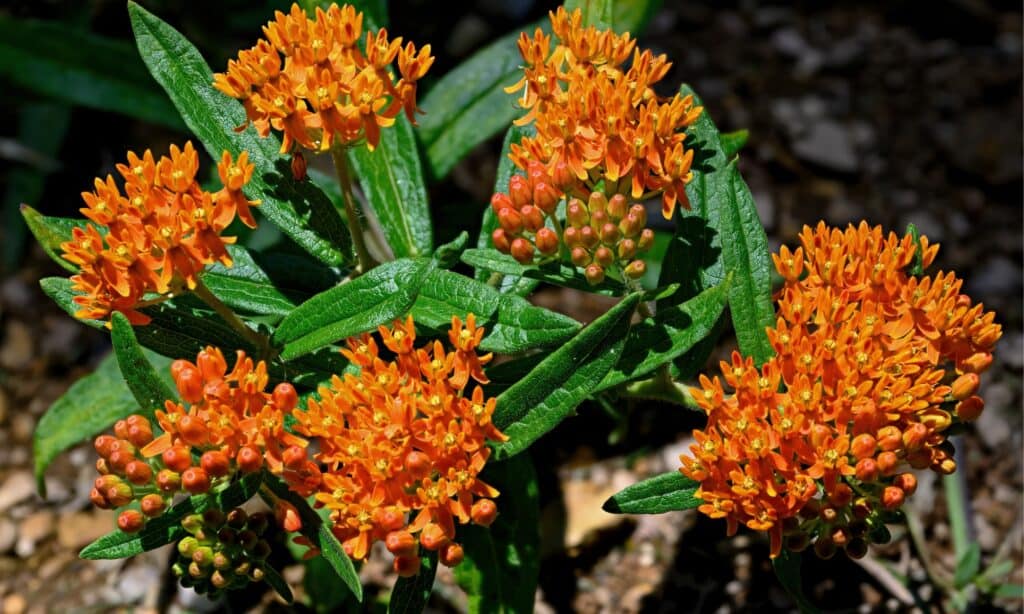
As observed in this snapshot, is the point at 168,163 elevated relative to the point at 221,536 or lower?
elevated

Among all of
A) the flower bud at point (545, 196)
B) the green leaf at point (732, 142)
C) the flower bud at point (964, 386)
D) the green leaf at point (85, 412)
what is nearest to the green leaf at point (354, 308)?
the flower bud at point (545, 196)

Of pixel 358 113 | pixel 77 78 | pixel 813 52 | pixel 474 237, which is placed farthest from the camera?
pixel 813 52

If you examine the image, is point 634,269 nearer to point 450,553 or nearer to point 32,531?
point 450,553

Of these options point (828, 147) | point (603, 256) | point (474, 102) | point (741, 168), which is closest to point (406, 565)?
point (603, 256)

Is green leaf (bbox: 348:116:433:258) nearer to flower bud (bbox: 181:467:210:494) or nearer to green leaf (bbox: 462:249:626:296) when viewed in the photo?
green leaf (bbox: 462:249:626:296)

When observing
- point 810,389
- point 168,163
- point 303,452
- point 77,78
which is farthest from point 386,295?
point 77,78

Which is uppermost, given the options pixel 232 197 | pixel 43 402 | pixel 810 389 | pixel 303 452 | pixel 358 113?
pixel 358 113

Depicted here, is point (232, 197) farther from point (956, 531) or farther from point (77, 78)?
point (956, 531)

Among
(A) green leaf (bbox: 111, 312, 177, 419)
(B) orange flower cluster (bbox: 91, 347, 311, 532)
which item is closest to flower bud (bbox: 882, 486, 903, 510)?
(B) orange flower cluster (bbox: 91, 347, 311, 532)
